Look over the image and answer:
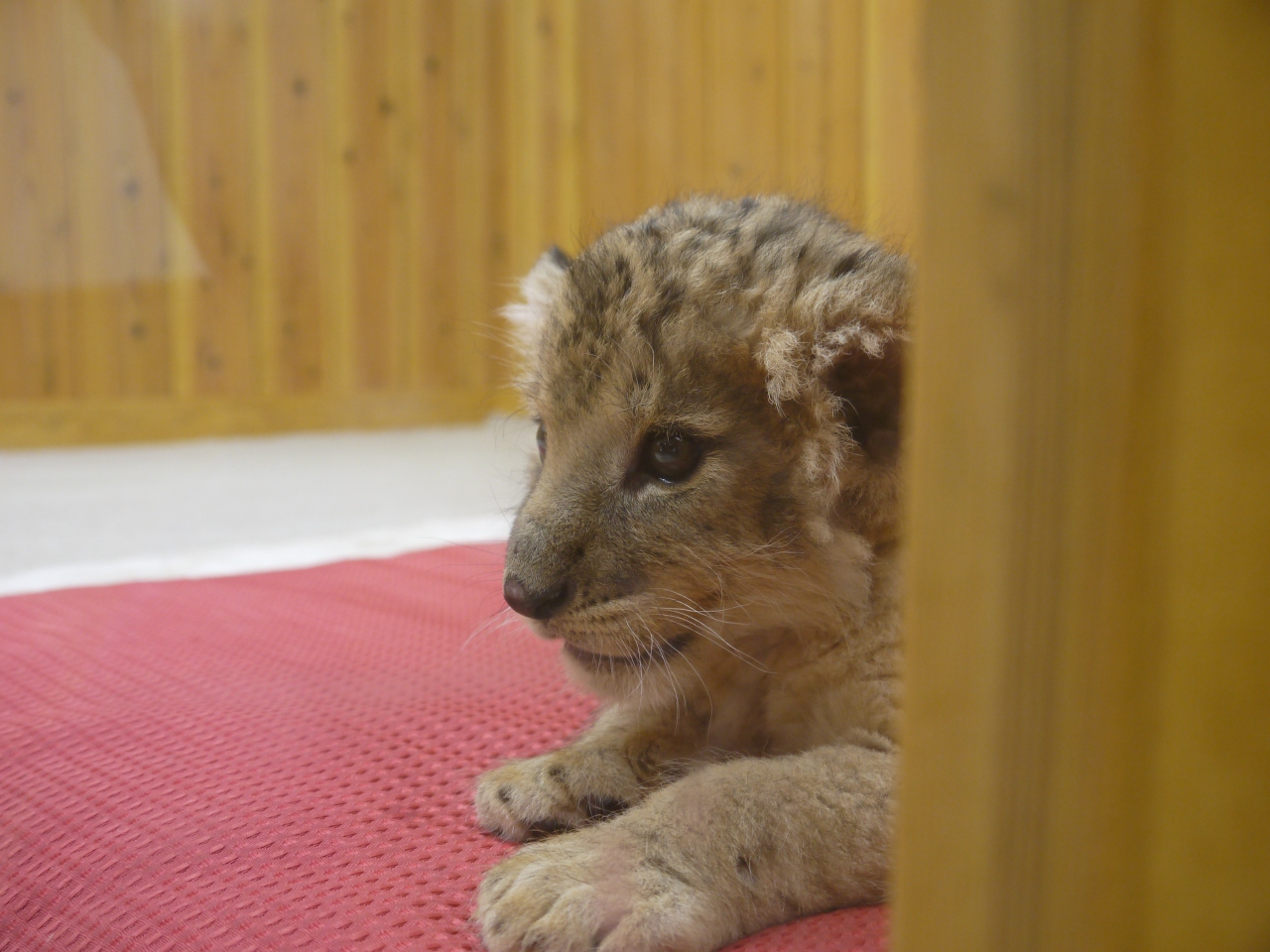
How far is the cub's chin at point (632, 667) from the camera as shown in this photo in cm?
157

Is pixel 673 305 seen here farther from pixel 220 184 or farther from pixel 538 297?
pixel 220 184

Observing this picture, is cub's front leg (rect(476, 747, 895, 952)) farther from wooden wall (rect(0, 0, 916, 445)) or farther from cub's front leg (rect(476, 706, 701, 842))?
wooden wall (rect(0, 0, 916, 445))

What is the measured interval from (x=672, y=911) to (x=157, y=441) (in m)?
6.54

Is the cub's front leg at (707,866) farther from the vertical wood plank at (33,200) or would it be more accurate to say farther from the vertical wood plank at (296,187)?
the vertical wood plank at (296,187)

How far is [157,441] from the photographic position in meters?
6.91

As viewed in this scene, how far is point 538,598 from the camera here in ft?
4.84

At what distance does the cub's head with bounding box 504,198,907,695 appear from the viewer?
150cm

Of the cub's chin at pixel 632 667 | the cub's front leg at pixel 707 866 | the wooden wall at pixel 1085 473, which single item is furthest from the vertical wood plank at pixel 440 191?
the wooden wall at pixel 1085 473

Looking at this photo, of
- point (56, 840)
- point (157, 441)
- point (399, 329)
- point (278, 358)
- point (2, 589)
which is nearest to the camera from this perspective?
point (56, 840)

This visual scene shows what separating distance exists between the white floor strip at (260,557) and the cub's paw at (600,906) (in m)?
2.35

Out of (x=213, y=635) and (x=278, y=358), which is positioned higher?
(x=278, y=358)

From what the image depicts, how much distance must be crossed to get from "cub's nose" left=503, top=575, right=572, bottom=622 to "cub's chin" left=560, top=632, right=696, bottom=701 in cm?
8

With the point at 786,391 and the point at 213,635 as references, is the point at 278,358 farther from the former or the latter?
the point at 786,391

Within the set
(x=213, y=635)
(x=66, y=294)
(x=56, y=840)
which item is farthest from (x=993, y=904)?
(x=66, y=294)
